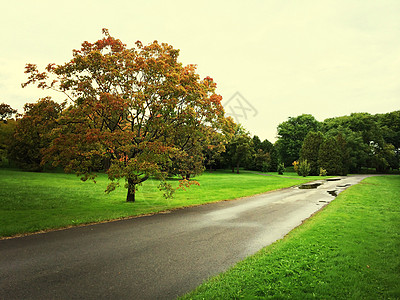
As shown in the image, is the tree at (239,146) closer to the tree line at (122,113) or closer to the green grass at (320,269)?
the tree line at (122,113)

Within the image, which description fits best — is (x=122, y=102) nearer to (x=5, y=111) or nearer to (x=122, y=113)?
(x=122, y=113)

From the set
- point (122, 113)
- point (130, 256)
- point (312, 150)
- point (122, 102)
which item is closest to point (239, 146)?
point (312, 150)

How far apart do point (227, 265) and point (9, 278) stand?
4.88 m

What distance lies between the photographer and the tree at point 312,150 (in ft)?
177

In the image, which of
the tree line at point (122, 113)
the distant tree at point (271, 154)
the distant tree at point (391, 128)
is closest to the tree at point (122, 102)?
the tree line at point (122, 113)

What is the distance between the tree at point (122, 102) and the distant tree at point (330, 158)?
4868 centimetres

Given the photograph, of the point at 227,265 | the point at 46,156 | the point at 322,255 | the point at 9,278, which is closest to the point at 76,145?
the point at 46,156

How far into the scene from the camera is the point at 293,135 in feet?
246

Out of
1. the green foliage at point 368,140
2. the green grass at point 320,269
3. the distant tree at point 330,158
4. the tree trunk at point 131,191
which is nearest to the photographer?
the green grass at point 320,269

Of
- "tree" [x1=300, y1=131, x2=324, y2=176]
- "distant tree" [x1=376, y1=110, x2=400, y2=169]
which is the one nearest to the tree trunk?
"tree" [x1=300, y1=131, x2=324, y2=176]

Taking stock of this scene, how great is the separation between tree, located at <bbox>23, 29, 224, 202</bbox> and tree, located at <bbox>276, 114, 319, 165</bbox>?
6819 cm

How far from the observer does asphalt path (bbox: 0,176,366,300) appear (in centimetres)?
429

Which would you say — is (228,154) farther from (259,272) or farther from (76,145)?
(259,272)

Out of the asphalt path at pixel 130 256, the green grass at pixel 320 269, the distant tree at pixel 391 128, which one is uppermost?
the distant tree at pixel 391 128
